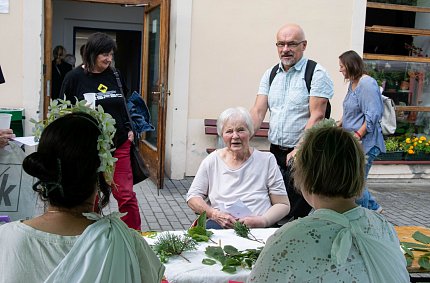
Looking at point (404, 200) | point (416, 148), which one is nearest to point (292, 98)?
point (404, 200)

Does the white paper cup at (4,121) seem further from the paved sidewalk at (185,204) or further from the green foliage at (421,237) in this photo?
the green foliage at (421,237)

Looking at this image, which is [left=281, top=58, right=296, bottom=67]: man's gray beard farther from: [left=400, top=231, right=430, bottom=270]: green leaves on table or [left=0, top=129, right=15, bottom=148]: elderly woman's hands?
[left=0, top=129, right=15, bottom=148]: elderly woman's hands

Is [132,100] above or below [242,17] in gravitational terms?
below

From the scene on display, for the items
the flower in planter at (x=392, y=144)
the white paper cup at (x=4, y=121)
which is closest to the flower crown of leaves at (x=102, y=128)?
the white paper cup at (x=4, y=121)

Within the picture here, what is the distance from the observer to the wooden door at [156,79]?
6984 mm

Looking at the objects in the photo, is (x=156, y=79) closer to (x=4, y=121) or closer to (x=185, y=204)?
(x=185, y=204)

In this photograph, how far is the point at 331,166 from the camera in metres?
1.99

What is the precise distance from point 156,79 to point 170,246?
5048 millimetres

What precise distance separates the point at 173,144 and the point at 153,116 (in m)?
0.52

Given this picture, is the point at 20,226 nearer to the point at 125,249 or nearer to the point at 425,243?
the point at 125,249

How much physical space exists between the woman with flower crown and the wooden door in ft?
16.7

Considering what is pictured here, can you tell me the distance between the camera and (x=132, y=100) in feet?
16.2

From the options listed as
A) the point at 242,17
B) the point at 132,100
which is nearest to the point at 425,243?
the point at 132,100

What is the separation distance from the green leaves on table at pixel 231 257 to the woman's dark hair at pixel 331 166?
657 millimetres
